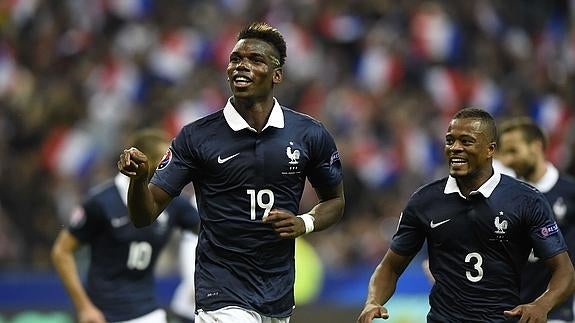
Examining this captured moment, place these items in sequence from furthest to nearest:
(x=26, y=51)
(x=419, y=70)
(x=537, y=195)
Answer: (x=26, y=51) < (x=419, y=70) < (x=537, y=195)

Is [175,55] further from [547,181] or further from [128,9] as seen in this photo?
[547,181]

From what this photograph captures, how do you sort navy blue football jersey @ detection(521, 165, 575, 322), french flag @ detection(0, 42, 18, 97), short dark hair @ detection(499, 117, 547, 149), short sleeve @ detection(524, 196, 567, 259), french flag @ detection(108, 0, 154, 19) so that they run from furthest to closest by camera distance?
1. french flag @ detection(108, 0, 154, 19)
2. french flag @ detection(0, 42, 18, 97)
3. short dark hair @ detection(499, 117, 547, 149)
4. navy blue football jersey @ detection(521, 165, 575, 322)
5. short sleeve @ detection(524, 196, 567, 259)

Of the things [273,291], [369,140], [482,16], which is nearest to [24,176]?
[369,140]

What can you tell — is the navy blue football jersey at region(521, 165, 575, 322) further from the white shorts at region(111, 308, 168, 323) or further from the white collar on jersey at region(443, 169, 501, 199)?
the white shorts at region(111, 308, 168, 323)

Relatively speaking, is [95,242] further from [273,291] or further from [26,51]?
[26,51]

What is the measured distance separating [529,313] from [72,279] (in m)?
3.56

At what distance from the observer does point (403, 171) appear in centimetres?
1528

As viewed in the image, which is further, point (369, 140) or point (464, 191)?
point (369, 140)

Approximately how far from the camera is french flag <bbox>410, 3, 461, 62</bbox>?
54.3 feet

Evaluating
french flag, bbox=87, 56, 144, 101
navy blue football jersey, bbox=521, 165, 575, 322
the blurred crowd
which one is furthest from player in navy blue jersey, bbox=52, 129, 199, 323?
french flag, bbox=87, 56, 144, 101

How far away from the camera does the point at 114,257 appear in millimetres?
8945

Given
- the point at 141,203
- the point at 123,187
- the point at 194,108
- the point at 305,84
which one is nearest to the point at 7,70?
the point at 194,108

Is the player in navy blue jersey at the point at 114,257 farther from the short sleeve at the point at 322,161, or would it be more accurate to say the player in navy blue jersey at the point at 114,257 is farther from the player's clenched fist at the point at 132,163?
the player's clenched fist at the point at 132,163

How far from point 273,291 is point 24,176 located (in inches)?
368
